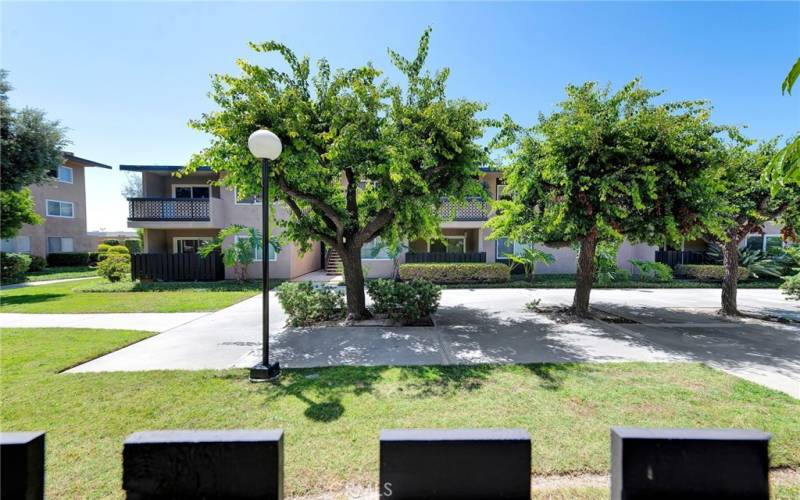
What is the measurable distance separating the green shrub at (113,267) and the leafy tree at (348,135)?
13046 millimetres

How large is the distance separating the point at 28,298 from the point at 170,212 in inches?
253

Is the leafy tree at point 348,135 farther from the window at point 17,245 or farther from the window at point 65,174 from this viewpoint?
the window at point 65,174

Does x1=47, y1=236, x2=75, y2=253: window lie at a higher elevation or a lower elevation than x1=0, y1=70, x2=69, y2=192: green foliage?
lower

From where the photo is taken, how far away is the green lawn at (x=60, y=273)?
1881 centimetres

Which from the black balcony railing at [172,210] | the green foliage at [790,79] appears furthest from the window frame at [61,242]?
the green foliage at [790,79]

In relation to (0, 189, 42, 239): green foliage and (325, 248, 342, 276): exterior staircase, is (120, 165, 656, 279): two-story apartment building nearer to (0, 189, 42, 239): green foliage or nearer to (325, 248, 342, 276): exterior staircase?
(325, 248, 342, 276): exterior staircase

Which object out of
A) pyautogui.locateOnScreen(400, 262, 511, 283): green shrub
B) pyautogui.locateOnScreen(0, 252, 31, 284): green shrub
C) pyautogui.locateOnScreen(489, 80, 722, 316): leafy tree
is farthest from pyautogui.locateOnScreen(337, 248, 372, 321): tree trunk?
pyautogui.locateOnScreen(0, 252, 31, 284): green shrub

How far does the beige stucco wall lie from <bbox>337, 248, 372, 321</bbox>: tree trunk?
2633 centimetres

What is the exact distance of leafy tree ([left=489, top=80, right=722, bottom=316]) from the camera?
23.2 feet

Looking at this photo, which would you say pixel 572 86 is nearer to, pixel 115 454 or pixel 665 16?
pixel 665 16

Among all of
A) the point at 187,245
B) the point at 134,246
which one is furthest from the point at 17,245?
the point at 187,245

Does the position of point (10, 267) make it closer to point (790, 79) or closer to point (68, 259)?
point (68, 259)

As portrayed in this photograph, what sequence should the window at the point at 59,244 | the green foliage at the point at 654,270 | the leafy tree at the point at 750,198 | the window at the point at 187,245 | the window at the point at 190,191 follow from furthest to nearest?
the window at the point at 59,244 < the window at the point at 187,245 < the window at the point at 190,191 < the green foliage at the point at 654,270 < the leafy tree at the point at 750,198

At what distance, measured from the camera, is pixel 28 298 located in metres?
11.9
